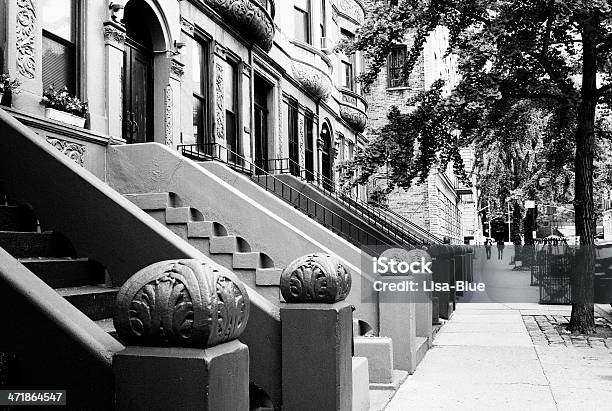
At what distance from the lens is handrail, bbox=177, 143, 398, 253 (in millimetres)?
12594

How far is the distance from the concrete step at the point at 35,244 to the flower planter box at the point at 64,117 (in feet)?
7.14

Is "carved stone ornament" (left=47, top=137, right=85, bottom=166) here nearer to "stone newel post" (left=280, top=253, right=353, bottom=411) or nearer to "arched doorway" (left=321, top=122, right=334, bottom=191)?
"stone newel post" (left=280, top=253, right=353, bottom=411)

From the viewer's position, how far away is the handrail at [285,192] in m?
12.6

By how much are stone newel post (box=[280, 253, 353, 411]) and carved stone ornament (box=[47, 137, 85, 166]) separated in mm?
4230

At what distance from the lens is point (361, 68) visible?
28375 mm

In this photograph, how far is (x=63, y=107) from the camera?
8.05m

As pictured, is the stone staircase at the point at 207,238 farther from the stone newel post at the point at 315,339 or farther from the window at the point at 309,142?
the window at the point at 309,142

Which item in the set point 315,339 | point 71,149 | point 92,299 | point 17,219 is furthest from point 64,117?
point 315,339

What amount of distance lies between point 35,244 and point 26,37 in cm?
296

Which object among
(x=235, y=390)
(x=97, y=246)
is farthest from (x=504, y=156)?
(x=235, y=390)

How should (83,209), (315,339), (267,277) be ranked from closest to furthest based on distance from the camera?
1. (315,339)
2. (83,209)
3. (267,277)

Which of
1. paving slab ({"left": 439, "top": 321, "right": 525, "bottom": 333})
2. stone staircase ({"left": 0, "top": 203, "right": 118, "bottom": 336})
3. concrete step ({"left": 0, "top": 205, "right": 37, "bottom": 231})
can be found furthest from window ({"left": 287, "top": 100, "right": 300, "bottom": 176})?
stone staircase ({"left": 0, "top": 203, "right": 118, "bottom": 336})

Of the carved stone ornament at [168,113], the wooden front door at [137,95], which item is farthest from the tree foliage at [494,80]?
the wooden front door at [137,95]

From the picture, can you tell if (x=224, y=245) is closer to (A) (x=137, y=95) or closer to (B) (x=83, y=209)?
(B) (x=83, y=209)
